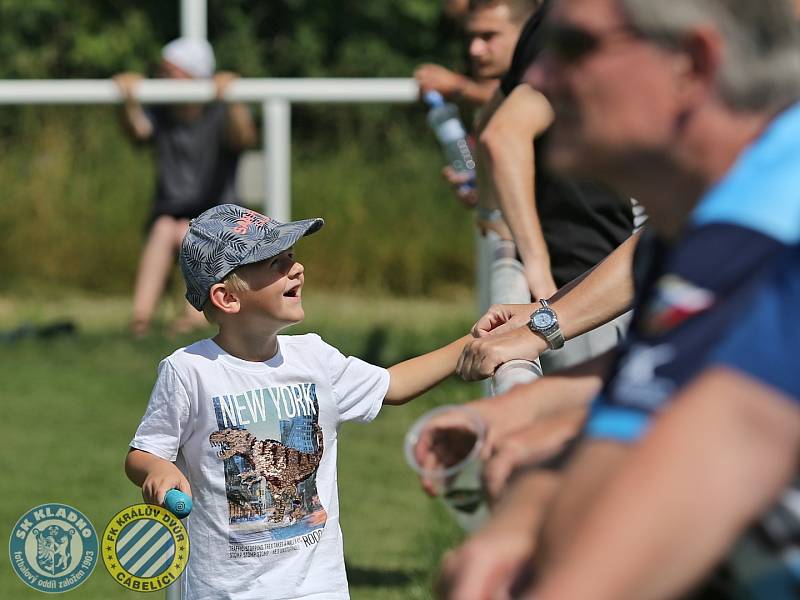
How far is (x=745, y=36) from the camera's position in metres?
1.53

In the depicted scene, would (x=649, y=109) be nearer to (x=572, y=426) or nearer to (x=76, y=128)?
(x=572, y=426)

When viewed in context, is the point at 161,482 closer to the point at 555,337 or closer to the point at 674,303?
the point at 555,337

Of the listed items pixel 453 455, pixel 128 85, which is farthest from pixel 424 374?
pixel 128 85

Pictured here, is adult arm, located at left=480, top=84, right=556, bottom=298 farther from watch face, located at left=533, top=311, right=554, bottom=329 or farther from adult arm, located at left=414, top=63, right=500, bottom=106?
adult arm, located at left=414, top=63, right=500, bottom=106

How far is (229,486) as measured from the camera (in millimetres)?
3227

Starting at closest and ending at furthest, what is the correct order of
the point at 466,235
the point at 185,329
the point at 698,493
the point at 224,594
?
the point at 698,493 < the point at 224,594 < the point at 185,329 < the point at 466,235

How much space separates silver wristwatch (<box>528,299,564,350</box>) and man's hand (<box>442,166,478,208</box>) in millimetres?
2721

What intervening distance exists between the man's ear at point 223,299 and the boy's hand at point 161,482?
47 cm

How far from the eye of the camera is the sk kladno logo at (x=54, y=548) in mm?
2900

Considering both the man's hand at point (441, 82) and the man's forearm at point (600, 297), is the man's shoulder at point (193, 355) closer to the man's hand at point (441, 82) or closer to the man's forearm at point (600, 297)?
the man's forearm at point (600, 297)

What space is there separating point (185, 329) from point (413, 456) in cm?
787

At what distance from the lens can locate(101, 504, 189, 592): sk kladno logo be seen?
2.80m

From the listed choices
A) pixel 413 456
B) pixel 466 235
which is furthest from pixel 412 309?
pixel 413 456

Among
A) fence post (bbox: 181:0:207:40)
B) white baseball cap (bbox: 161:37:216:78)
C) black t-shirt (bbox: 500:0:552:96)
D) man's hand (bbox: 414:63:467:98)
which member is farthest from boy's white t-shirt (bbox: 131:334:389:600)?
fence post (bbox: 181:0:207:40)
